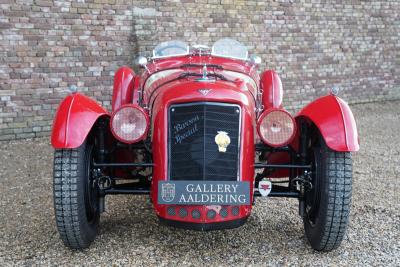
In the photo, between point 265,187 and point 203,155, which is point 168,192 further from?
point 265,187

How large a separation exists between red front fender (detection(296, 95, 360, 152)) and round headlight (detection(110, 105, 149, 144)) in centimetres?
126

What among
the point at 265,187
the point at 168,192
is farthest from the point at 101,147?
the point at 265,187

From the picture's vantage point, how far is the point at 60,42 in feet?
23.2

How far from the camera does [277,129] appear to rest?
11.2 feet

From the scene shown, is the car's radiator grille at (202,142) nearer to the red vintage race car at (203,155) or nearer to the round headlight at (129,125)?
the red vintage race car at (203,155)

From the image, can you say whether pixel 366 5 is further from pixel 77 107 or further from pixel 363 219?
pixel 77 107

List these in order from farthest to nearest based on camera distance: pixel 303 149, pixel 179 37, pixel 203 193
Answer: pixel 179 37
pixel 303 149
pixel 203 193

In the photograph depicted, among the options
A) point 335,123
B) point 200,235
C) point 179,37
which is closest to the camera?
point 335,123

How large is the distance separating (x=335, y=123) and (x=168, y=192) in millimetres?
1300

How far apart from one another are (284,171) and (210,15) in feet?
16.3

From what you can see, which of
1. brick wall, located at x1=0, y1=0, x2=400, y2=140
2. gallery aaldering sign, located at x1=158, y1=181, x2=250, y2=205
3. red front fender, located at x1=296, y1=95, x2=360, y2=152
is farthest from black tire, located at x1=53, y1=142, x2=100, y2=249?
brick wall, located at x1=0, y1=0, x2=400, y2=140

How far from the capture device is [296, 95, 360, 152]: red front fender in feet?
10.6

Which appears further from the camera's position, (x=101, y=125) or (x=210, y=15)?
(x=210, y=15)

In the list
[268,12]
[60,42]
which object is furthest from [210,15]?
[60,42]
